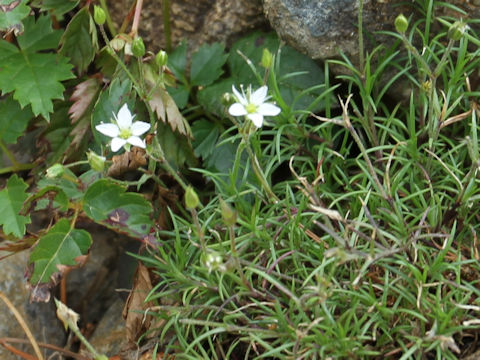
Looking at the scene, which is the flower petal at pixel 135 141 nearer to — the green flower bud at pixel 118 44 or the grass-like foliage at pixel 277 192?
the grass-like foliage at pixel 277 192

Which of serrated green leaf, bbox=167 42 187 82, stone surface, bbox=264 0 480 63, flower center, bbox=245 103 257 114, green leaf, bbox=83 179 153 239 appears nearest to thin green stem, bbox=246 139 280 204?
flower center, bbox=245 103 257 114

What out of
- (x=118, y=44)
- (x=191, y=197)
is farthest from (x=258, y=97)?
(x=118, y=44)

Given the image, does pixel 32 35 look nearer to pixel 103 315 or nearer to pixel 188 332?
pixel 103 315

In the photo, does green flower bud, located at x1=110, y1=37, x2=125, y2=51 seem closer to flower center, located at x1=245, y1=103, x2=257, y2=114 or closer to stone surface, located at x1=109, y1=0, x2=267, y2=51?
stone surface, located at x1=109, y1=0, x2=267, y2=51

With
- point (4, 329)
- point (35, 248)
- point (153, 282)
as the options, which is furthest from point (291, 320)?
point (4, 329)

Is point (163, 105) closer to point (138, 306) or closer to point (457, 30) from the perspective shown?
point (138, 306)

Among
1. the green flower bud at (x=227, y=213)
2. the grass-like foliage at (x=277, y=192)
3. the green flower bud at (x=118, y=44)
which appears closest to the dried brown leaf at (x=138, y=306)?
the grass-like foliage at (x=277, y=192)
